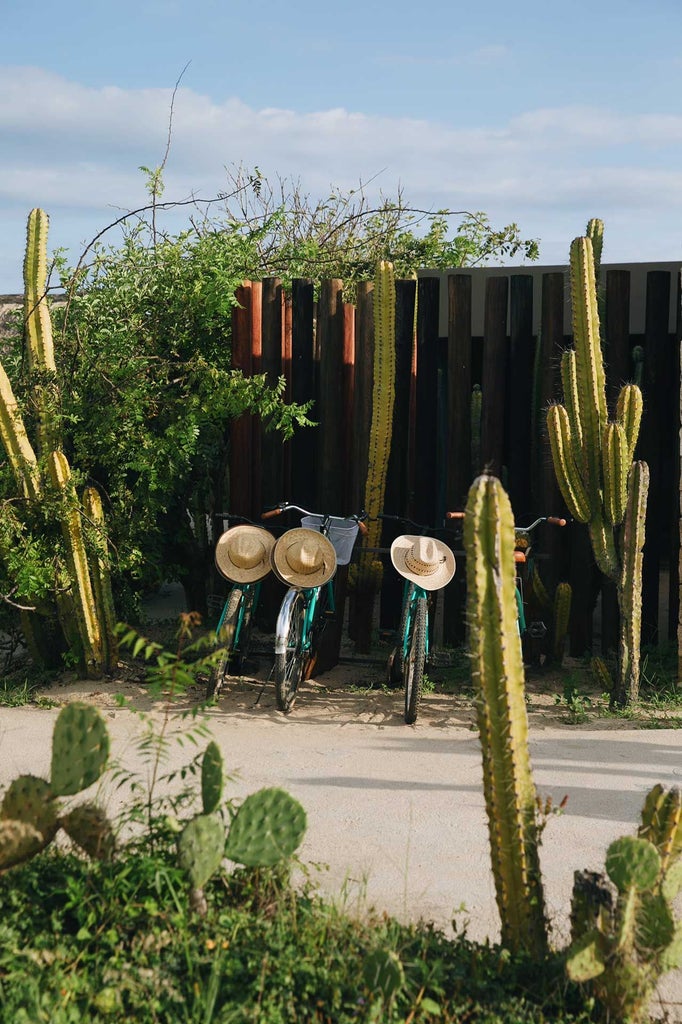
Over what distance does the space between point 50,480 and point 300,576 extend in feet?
6.09

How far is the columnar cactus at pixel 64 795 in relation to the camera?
11.7ft

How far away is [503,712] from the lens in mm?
3406

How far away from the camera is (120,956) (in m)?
3.37

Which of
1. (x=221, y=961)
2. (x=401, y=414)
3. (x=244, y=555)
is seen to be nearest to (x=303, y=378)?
(x=401, y=414)

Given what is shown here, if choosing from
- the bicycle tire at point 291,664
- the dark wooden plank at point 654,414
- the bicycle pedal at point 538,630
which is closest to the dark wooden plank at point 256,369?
the bicycle tire at point 291,664

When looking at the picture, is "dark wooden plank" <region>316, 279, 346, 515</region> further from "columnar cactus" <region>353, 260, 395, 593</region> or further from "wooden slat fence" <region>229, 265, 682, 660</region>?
"columnar cactus" <region>353, 260, 395, 593</region>

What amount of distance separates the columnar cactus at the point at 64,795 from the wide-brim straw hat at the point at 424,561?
3.28 meters

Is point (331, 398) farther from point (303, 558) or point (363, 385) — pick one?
point (303, 558)

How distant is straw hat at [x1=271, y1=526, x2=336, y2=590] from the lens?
22.5 feet

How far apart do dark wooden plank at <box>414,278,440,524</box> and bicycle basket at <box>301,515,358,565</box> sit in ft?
3.28

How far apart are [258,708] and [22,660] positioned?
2.44 metres

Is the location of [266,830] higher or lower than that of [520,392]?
lower

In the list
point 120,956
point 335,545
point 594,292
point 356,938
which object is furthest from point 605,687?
point 120,956

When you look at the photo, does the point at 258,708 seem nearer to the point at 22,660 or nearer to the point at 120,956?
the point at 22,660
